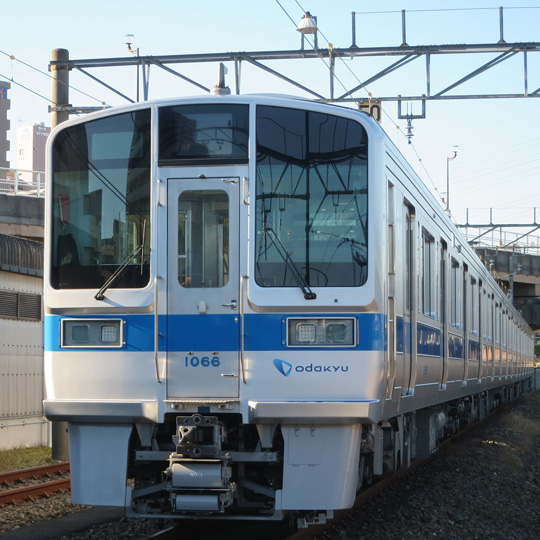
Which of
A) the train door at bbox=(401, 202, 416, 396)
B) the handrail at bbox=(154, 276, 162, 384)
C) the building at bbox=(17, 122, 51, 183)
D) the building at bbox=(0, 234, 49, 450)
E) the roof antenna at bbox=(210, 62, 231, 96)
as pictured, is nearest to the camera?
the handrail at bbox=(154, 276, 162, 384)

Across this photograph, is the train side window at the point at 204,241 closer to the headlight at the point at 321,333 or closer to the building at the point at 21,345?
the headlight at the point at 321,333

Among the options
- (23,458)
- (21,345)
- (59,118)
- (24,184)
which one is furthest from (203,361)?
(24,184)

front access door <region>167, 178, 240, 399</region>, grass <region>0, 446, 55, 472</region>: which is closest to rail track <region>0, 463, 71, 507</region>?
grass <region>0, 446, 55, 472</region>

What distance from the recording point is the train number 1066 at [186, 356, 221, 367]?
6.73m

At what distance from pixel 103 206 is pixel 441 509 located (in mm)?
4422

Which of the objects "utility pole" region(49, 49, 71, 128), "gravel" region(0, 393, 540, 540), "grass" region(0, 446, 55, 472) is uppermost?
"utility pole" region(49, 49, 71, 128)

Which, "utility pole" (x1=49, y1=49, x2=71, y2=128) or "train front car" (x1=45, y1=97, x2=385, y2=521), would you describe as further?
"utility pole" (x1=49, y1=49, x2=71, y2=128)

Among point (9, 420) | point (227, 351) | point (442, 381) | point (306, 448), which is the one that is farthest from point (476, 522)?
point (9, 420)

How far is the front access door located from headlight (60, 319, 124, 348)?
0.39 m

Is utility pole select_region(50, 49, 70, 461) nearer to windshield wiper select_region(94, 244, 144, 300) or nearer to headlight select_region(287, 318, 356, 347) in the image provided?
windshield wiper select_region(94, 244, 144, 300)

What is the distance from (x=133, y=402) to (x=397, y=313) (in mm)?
2174

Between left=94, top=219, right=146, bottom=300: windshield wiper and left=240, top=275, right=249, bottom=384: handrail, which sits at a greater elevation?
left=94, top=219, right=146, bottom=300: windshield wiper

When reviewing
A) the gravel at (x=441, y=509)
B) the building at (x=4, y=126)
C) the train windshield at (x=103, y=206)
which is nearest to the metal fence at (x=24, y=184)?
the gravel at (x=441, y=509)

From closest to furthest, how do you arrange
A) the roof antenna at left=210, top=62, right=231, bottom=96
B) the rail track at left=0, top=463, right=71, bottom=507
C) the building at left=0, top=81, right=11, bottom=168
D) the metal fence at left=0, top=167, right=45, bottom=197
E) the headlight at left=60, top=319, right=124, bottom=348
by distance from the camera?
the headlight at left=60, top=319, right=124, bottom=348, the roof antenna at left=210, top=62, right=231, bottom=96, the rail track at left=0, top=463, right=71, bottom=507, the metal fence at left=0, top=167, right=45, bottom=197, the building at left=0, top=81, right=11, bottom=168
